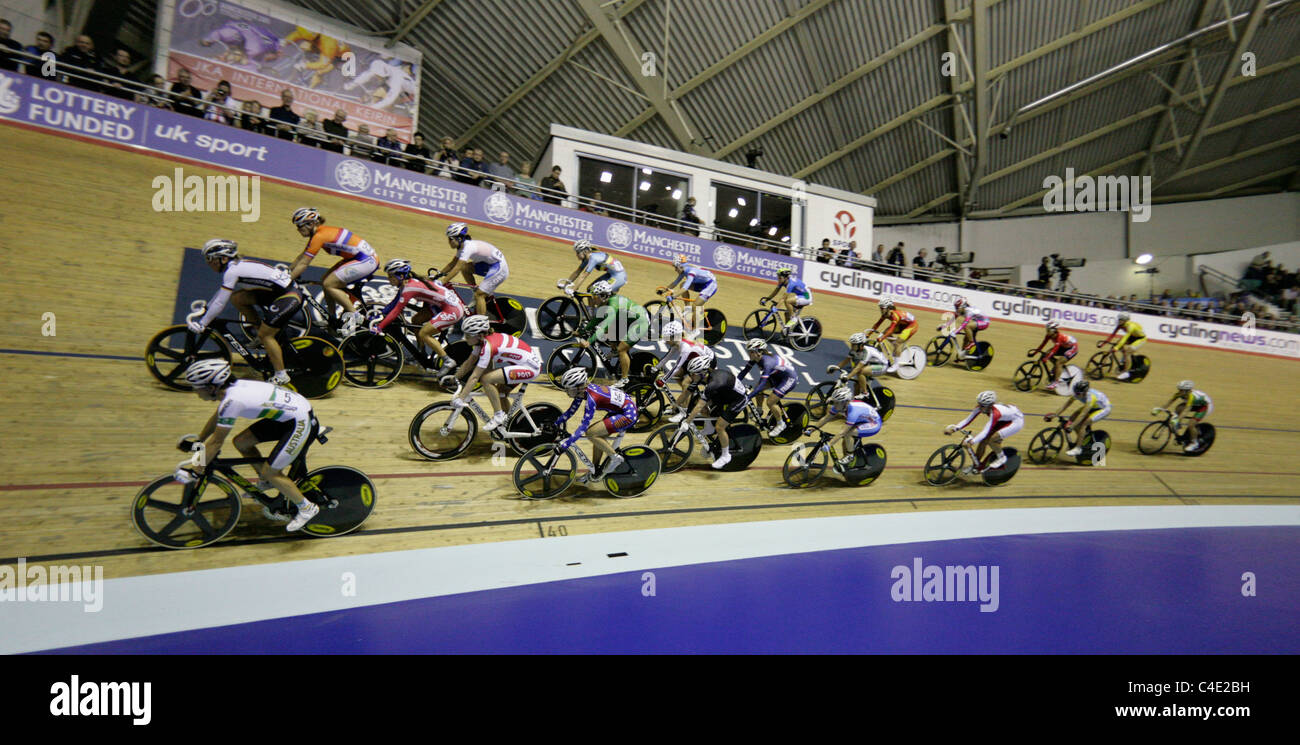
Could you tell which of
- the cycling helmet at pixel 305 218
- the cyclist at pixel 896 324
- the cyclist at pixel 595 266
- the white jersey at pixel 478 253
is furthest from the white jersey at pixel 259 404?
the cyclist at pixel 896 324

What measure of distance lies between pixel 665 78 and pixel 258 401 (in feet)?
45.0

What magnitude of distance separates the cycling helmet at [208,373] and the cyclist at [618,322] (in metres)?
3.56

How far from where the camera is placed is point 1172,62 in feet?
53.7

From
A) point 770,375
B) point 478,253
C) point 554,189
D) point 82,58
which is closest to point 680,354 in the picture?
point 770,375

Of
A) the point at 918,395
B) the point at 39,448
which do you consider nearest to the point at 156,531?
the point at 39,448

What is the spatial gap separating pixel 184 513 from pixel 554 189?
27.9ft

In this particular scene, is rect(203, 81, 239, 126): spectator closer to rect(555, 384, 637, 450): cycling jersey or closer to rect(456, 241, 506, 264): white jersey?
rect(456, 241, 506, 264): white jersey

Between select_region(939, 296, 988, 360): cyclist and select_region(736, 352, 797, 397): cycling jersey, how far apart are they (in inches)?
225

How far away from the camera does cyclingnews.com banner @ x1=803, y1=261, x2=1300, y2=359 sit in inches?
496

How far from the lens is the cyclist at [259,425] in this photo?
3334 mm

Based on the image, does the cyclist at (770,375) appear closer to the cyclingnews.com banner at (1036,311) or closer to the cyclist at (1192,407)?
the cyclingnews.com banner at (1036,311)

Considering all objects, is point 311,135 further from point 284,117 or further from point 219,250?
point 219,250

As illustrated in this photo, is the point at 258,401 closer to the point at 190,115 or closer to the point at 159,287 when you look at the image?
the point at 159,287
